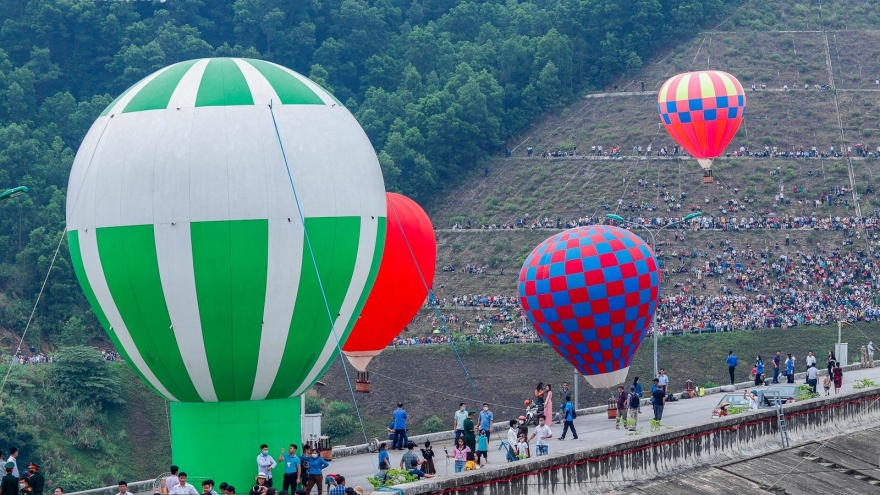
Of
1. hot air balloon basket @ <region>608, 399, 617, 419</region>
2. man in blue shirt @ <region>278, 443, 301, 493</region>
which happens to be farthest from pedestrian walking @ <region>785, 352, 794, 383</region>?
man in blue shirt @ <region>278, 443, 301, 493</region>

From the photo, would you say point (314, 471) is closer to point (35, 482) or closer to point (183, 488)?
point (183, 488)

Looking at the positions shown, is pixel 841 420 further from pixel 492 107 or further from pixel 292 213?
pixel 492 107

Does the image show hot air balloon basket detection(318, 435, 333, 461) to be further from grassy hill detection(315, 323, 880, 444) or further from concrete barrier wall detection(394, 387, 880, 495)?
grassy hill detection(315, 323, 880, 444)

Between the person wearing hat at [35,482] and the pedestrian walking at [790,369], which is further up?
the pedestrian walking at [790,369]

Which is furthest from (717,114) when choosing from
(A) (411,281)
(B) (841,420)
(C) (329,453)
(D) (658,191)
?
(C) (329,453)

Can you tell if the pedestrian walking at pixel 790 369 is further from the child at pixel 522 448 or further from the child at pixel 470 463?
the child at pixel 470 463

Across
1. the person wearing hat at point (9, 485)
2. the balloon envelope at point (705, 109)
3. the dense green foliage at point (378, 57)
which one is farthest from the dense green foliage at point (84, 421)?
the person wearing hat at point (9, 485)

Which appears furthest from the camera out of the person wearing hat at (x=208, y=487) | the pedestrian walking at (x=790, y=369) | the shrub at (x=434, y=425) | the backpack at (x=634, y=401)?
the shrub at (x=434, y=425)
